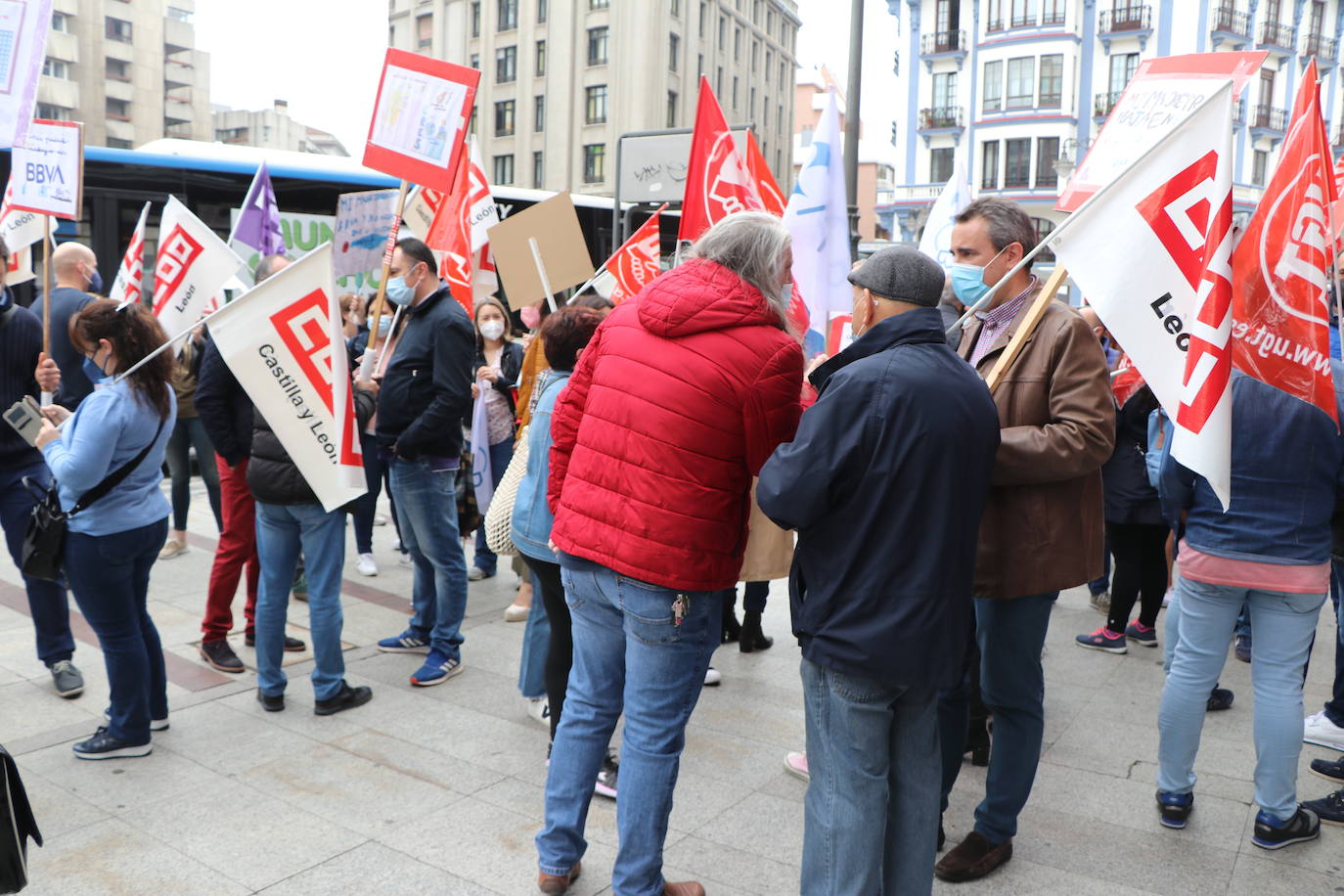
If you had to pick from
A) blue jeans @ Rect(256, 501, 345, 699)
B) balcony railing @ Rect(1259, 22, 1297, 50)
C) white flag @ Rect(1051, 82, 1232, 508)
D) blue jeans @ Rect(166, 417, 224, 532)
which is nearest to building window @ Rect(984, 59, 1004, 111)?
balcony railing @ Rect(1259, 22, 1297, 50)

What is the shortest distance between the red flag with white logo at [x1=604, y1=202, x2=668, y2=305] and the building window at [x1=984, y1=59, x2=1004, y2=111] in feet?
141

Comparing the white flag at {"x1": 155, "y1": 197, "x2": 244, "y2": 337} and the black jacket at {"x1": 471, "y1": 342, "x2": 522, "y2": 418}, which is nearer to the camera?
the white flag at {"x1": 155, "y1": 197, "x2": 244, "y2": 337}

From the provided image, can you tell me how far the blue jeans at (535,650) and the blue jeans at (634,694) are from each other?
3.68ft

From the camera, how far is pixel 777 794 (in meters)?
3.98

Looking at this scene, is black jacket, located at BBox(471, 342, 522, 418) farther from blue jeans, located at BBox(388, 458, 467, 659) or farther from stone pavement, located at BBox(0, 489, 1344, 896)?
stone pavement, located at BBox(0, 489, 1344, 896)

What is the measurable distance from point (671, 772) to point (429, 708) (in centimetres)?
214

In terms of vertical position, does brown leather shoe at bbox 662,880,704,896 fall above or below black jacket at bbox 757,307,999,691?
below

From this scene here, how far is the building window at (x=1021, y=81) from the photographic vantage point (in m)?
44.8

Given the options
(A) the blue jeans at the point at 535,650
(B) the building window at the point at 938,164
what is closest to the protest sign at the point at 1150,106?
(A) the blue jeans at the point at 535,650

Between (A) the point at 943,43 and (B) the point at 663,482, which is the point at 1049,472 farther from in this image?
(A) the point at 943,43

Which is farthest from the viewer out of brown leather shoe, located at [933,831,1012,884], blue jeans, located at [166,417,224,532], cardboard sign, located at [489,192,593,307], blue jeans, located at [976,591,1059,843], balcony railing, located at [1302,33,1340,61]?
balcony railing, located at [1302,33,1340,61]

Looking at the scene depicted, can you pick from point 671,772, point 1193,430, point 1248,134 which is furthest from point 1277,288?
point 1248,134

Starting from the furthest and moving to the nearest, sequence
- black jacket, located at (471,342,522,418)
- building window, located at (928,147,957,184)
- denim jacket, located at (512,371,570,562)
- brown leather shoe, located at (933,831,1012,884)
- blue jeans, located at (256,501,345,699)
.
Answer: building window, located at (928,147,957,184) < black jacket, located at (471,342,522,418) < blue jeans, located at (256,501,345,699) < denim jacket, located at (512,371,570,562) < brown leather shoe, located at (933,831,1012,884)

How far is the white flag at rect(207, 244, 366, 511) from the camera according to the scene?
423 cm
